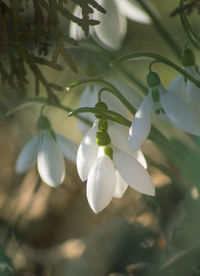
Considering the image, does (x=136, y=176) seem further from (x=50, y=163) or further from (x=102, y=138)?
(x=50, y=163)

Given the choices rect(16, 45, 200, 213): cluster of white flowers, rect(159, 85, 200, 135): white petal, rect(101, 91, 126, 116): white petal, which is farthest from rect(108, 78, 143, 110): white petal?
rect(159, 85, 200, 135): white petal

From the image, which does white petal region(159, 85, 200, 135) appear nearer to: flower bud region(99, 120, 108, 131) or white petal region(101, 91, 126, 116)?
flower bud region(99, 120, 108, 131)

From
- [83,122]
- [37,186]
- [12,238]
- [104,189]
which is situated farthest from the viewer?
[37,186]

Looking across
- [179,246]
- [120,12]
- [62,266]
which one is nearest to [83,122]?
[120,12]

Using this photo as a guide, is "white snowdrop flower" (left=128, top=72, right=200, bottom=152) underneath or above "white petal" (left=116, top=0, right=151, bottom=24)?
above

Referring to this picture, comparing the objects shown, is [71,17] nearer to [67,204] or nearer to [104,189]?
[104,189]

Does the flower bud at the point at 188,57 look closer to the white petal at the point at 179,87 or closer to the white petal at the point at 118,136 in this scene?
the white petal at the point at 179,87

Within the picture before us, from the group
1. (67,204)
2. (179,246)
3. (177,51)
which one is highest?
A: (177,51)
